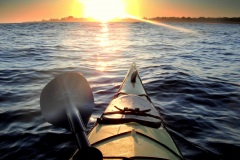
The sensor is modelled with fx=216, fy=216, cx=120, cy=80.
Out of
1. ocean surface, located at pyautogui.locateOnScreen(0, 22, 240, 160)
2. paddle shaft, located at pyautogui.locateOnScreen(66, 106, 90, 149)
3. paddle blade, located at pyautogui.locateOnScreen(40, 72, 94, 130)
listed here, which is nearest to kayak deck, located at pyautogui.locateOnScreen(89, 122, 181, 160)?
paddle blade, located at pyautogui.locateOnScreen(40, 72, 94, 130)

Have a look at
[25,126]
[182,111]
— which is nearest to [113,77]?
[182,111]

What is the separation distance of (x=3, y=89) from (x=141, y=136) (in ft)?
25.4

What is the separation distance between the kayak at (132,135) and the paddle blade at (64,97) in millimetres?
1027

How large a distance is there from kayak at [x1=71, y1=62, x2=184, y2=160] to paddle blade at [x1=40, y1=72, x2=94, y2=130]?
1.03m

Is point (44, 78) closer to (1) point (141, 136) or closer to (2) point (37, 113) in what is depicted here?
(2) point (37, 113)

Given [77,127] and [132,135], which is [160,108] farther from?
[77,127]

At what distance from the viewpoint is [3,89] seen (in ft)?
Result: 30.4

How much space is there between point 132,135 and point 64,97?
1.60 metres

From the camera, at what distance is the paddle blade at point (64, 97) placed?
2453 mm

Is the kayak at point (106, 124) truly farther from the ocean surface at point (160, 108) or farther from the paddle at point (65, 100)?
the ocean surface at point (160, 108)

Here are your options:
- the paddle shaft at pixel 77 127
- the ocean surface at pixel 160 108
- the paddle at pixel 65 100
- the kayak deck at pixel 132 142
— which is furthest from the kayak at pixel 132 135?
the ocean surface at pixel 160 108

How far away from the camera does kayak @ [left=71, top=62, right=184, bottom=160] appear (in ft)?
10.6

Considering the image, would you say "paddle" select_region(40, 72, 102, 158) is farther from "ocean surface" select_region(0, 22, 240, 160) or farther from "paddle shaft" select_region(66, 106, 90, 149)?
"ocean surface" select_region(0, 22, 240, 160)

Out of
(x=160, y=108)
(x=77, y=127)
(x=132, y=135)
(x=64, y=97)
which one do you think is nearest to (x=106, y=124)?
(x=132, y=135)
